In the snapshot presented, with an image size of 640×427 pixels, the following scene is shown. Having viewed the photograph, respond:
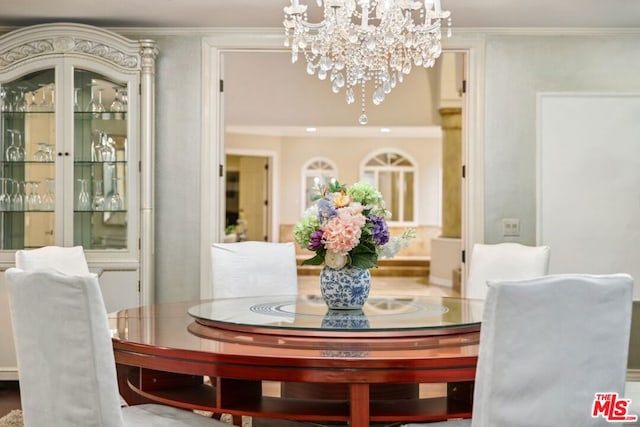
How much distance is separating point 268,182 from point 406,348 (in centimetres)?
1181

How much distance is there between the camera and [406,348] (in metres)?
2.15

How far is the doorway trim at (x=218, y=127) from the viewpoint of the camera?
4.65 m

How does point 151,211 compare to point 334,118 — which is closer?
point 151,211

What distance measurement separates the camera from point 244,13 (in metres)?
4.34

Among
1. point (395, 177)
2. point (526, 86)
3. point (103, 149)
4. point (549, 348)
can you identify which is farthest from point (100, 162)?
point (395, 177)

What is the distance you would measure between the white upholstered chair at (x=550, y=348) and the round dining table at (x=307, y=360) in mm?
245

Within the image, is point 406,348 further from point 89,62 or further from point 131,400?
point 89,62

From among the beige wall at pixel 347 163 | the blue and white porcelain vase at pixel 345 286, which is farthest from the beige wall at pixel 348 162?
the blue and white porcelain vase at pixel 345 286

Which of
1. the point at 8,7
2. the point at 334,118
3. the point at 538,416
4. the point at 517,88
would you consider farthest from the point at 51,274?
the point at 334,118

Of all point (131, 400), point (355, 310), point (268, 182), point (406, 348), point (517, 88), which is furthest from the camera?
point (268, 182)

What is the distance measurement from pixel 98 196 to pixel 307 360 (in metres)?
2.88

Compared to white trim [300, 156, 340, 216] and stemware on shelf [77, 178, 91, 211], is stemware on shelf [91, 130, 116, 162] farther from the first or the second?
white trim [300, 156, 340, 216]

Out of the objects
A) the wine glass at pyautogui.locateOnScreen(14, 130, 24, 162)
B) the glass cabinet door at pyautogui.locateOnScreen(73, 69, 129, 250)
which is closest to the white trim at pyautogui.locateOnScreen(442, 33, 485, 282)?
the glass cabinet door at pyautogui.locateOnScreen(73, 69, 129, 250)

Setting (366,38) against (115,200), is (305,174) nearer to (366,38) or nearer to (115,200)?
(115,200)
